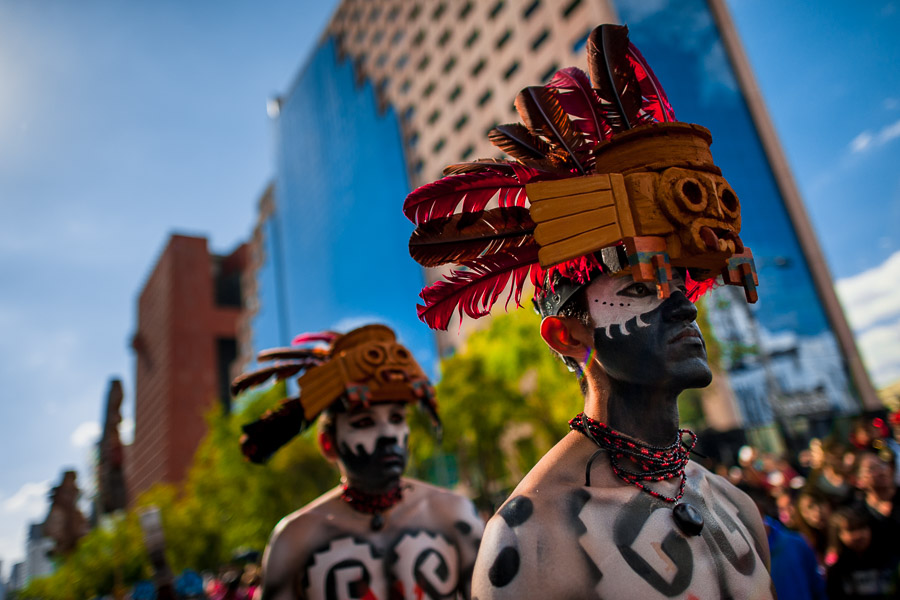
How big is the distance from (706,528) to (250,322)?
2573 inches

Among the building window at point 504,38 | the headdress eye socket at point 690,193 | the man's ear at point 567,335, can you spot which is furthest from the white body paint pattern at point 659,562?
the building window at point 504,38

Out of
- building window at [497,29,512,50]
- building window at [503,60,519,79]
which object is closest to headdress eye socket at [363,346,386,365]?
building window at [503,60,519,79]

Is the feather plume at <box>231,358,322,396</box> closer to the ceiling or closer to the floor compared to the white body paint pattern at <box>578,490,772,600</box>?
closer to the ceiling

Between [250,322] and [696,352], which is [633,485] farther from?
[250,322]

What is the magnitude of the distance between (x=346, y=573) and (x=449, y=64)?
39.0 meters

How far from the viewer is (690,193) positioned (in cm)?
196

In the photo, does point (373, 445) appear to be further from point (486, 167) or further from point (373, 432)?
point (486, 167)

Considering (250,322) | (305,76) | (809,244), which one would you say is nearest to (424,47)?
A: (305,76)

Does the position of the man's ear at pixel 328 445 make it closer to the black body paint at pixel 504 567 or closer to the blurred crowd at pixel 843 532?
the black body paint at pixel 504 567

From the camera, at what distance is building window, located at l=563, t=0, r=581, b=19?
1138 inches

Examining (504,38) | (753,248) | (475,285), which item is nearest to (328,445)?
(475,285)

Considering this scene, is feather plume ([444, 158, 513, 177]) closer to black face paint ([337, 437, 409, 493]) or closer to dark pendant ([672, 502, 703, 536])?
dark pendant ([672, 502, 703, 536])

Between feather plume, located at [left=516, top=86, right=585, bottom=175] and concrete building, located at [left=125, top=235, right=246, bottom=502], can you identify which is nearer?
feather plume, located at [left=516, top=86, right=585, bottom=175]

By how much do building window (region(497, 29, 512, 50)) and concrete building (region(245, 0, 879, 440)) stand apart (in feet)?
0.28
